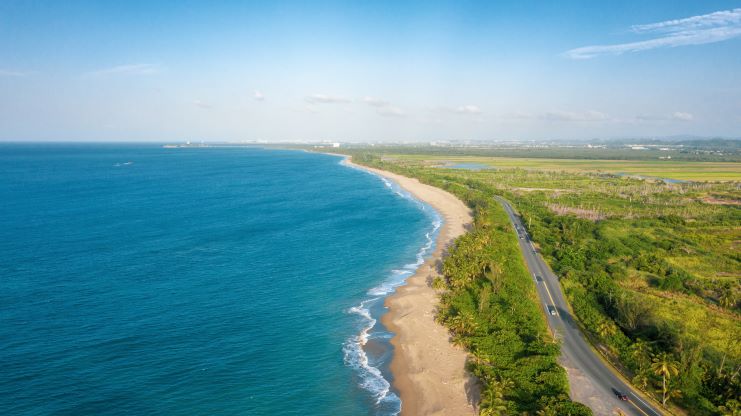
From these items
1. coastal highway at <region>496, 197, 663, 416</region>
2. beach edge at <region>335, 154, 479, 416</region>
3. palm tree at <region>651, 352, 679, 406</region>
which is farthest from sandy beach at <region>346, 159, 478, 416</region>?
palm tree at <region>651, 352, 679, 406</region>

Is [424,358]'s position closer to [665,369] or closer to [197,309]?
[665,369]

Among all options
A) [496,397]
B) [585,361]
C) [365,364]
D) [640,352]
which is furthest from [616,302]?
[365,364]

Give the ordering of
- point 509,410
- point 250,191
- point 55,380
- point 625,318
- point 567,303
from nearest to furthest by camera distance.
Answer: point 509,410 → point 55,380 → point 625,318 → point 567,303 → point 250,191

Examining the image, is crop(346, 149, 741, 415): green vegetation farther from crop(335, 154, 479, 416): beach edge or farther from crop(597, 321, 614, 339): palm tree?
crop(335, 154, 479, 416): beach edge

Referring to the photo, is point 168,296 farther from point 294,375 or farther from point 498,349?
point 498,349

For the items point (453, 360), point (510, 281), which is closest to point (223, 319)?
point (453, 360)

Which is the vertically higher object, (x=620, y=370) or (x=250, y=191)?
(x=250, y=191)
